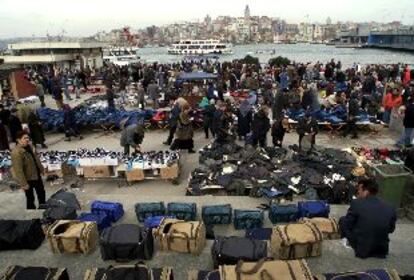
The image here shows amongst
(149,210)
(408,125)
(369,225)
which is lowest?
Answer: (149,210)

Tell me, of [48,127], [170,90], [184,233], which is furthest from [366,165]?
[170,90]

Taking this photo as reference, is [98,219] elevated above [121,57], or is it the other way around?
[98,219]

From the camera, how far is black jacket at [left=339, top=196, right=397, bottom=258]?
5.48 m

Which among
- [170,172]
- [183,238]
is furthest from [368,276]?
[170,172]

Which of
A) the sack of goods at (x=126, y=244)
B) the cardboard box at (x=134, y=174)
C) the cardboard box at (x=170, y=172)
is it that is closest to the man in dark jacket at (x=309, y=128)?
the cardboard box at (x=170, y=172)

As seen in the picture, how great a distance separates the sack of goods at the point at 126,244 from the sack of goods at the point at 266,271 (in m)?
1.61

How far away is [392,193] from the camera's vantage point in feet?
25.6

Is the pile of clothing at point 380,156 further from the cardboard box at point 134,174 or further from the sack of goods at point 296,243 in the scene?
the cardboard box at point 134,174

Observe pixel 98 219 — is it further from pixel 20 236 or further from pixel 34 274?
pixel 34 274

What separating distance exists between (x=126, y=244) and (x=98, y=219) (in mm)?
1798

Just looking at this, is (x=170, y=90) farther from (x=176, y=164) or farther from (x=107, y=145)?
(x=176, y=164)

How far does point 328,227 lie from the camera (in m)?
6.84

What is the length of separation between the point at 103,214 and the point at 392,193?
5.45 meters

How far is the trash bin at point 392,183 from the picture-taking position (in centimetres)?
771
